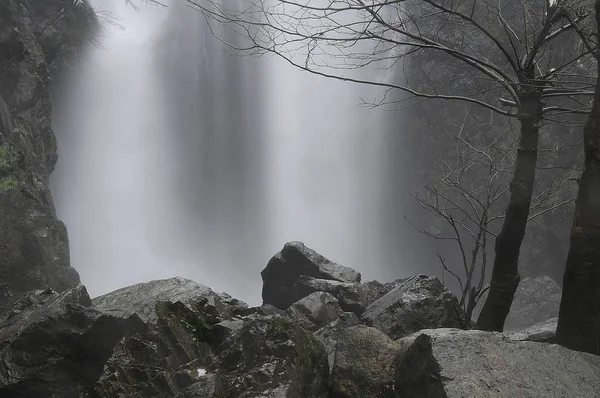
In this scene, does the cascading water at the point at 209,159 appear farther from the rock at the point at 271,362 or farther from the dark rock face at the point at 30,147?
the rock at the point at 271,362

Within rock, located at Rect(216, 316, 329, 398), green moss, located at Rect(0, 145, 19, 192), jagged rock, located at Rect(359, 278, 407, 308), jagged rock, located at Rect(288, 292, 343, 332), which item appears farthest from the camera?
green moss, located at Rect(0, 145, 19, 192)

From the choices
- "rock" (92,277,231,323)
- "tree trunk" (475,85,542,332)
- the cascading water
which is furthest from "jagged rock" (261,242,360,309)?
the cascading water

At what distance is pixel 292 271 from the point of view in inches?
326

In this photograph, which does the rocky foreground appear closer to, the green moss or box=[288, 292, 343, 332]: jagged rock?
box=[288, 292, 343, 332]: jagged rock

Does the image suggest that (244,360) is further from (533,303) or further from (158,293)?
(533,303)

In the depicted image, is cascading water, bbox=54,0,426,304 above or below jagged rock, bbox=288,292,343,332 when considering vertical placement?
above

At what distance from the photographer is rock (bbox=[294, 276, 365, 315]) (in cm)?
647

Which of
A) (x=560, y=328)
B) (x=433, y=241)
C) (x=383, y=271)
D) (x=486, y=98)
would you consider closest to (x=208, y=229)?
(x=383, y=271)

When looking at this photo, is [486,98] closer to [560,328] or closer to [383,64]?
[383,64]

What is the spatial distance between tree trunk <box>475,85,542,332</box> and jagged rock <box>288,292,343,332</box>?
1.89m

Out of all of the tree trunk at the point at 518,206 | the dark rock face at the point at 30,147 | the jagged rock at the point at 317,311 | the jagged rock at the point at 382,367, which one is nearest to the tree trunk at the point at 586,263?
the tree trunk at the point at 518,206

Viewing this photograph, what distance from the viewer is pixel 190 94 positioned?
2527 cm

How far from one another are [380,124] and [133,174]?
1250 cm

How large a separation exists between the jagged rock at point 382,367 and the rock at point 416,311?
1.63 metres
